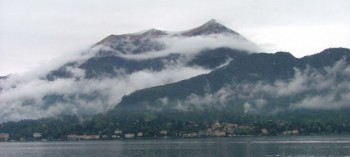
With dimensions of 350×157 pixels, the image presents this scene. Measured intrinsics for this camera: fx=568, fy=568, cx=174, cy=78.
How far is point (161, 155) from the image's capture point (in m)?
139

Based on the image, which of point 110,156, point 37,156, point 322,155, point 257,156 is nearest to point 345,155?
point 322,155

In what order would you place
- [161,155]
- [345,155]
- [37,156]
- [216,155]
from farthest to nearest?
1. [37,156]
2. [161,155]
3. [216,155]
4. [345,155]

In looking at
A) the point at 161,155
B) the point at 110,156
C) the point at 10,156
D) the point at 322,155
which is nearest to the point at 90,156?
the point at 110,156

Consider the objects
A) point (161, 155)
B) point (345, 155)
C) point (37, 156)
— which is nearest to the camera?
point (345, 155)

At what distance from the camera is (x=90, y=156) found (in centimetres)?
14112

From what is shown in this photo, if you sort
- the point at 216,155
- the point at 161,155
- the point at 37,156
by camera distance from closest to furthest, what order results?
the point at 216,155
the point at 161,155
the point at 37,156

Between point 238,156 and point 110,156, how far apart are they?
32.2 m

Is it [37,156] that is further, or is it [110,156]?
[37,156]

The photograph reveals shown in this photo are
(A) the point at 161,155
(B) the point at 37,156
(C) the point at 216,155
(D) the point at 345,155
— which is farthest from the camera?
(B) the point at 37,156

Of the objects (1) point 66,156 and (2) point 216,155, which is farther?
(1) point 66,156

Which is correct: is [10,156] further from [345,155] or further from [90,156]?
[345,155]

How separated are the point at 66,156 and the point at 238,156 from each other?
1826 inches

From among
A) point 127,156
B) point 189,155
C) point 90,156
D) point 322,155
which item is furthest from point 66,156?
point 322,155

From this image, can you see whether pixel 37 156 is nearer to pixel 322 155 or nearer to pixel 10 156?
pixel 10 156
